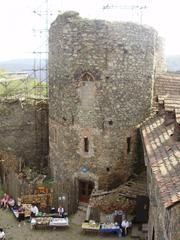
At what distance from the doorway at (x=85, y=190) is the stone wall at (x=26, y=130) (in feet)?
16.4

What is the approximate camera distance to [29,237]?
17.8m

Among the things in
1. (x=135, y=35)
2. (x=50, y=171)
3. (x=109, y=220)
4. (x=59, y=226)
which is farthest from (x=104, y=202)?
(x=135, y=35)

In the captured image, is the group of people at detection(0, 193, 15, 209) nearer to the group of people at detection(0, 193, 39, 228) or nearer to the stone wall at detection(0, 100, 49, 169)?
Answer: the group of people at detection(0, 193, 39, 228)

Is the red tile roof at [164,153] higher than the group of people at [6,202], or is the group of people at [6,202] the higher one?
the red tile roof at [164,153]

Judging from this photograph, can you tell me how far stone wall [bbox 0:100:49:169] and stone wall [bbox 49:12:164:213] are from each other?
12.4 ft

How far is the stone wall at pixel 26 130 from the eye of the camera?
24.5m

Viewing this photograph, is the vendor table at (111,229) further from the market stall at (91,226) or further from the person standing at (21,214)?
the person standing at (21,214)

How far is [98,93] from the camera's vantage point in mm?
19328

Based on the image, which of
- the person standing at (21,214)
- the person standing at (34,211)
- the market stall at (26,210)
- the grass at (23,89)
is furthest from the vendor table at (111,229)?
the grass at (23,89)

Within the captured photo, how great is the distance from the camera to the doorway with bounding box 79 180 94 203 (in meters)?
20.8

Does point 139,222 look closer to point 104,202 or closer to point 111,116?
point 104,202

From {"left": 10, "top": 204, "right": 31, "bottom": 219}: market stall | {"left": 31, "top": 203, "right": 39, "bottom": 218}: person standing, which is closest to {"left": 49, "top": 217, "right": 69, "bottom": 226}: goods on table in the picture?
{"left": 31, "top": 203, "right": 39, "bottom": 218}: person standing

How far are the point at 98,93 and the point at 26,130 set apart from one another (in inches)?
291

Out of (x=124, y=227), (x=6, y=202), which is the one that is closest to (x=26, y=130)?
(x=6, y=202)
